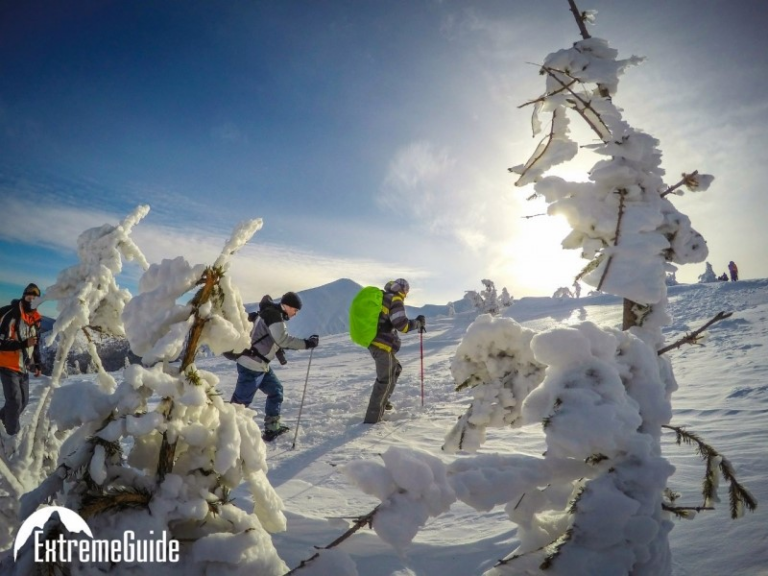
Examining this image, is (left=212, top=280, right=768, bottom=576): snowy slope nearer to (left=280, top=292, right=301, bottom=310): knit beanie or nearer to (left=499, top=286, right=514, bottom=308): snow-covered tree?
(left=280, top=292, right=301, bottom=310): knit beanie

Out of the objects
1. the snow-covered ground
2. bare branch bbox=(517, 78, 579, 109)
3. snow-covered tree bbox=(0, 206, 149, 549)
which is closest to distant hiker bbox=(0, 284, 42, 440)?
the snow-covered ground

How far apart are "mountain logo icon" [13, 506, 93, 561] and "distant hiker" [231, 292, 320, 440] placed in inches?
166

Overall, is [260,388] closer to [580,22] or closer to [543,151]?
[543,151]

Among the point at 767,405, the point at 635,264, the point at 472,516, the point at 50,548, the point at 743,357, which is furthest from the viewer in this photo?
the point at 743,357

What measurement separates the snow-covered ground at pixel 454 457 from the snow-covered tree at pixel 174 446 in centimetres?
47

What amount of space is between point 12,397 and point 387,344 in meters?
5.48

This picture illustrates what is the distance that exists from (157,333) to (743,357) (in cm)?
842

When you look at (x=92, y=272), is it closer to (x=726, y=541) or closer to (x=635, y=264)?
(x=635, y=264)

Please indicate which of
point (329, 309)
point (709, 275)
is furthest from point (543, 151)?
point (329, 309)

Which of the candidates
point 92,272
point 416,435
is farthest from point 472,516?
point 92,272

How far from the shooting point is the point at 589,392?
55.9 inches

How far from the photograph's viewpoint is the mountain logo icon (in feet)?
4.49

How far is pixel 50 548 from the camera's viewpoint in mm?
1295

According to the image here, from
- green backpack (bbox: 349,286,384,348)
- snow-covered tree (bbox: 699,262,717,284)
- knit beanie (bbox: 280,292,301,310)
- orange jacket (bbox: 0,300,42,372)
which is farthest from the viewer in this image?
snow-covered tree (bbox: 699,262,717,284)
